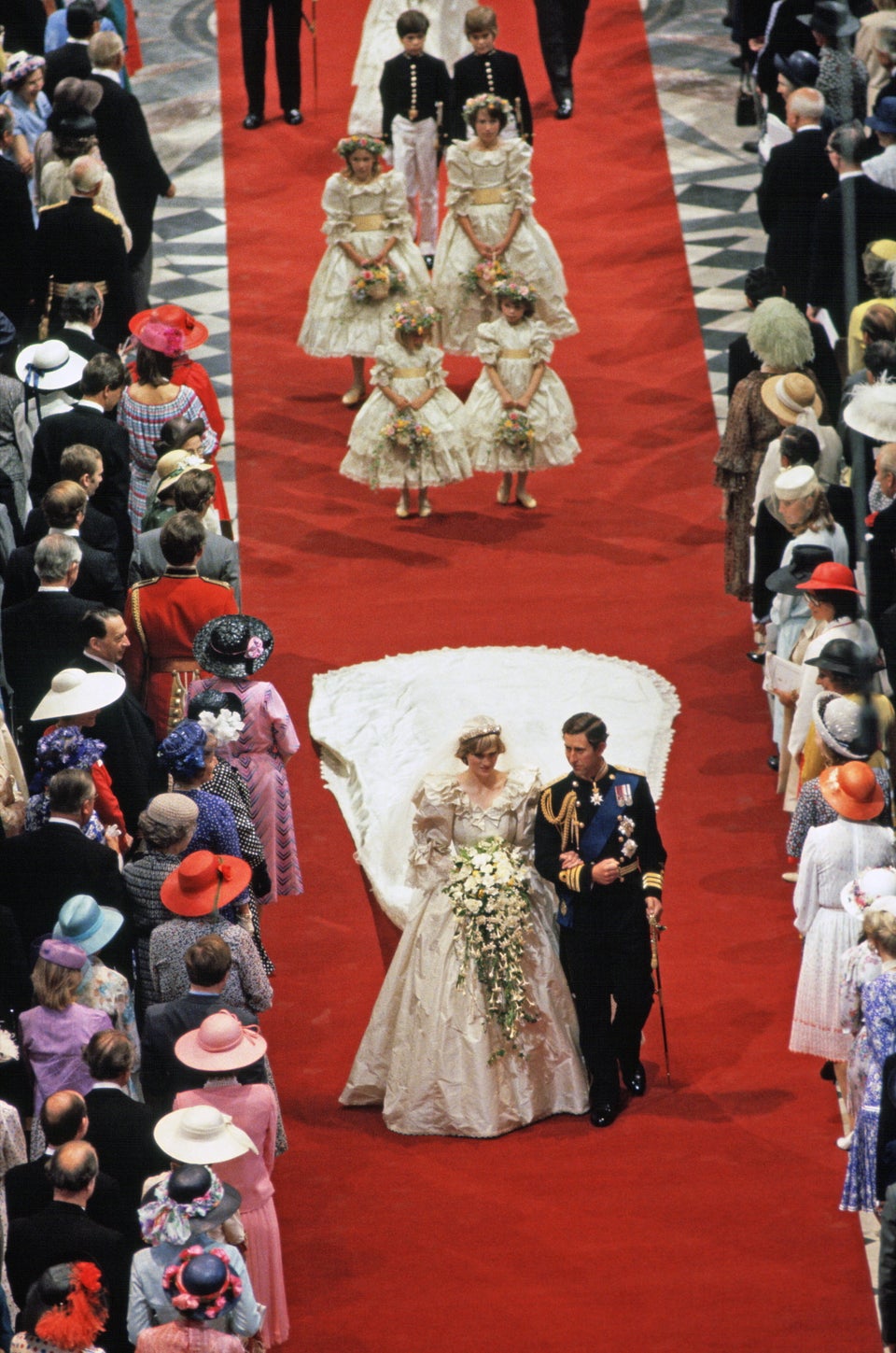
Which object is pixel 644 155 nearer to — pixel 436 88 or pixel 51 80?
pixel 436 88

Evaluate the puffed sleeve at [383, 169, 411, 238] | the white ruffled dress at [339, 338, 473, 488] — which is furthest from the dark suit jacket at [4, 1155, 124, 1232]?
the puffed sleeve at [383, 169, 411, 238]

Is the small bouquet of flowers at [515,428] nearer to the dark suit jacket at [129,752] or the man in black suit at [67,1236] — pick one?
the dark suit jacket at [129,752]

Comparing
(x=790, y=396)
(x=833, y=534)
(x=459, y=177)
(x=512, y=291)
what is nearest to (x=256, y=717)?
(x=833, y=534)

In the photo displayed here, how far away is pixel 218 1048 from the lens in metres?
6.32

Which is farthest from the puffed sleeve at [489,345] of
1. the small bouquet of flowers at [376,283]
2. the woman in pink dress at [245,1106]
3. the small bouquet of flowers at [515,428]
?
the woman in pink dress at [245,1106]

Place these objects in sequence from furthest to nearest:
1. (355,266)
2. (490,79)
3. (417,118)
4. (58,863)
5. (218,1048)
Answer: (417,118) < (490,79) < (355,266) < (58,863) < (218,1048)

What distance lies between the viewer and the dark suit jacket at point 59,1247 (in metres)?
5.53

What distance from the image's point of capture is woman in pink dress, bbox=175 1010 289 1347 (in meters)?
6.30

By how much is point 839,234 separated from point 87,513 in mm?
4349

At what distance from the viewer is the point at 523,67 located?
55.8ft

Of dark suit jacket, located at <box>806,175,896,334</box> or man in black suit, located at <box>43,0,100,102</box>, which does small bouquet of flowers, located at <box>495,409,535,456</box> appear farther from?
man in black suit, located at <box>43,0,100,102</box>

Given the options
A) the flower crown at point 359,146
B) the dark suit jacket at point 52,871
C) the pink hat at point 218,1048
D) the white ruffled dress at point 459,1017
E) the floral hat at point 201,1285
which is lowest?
the white ruffled dress at point 459,1017

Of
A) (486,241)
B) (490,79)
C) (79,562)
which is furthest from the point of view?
(490,79)

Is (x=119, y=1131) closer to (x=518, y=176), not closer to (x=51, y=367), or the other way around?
(x=51, y=367)
